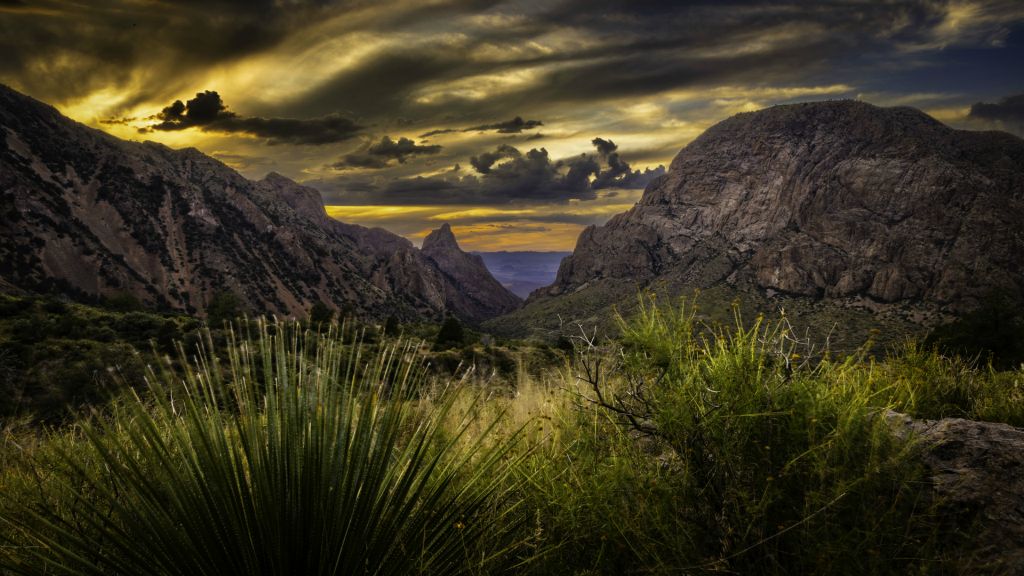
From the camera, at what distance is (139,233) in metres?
109

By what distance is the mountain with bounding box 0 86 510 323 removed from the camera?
9100cm

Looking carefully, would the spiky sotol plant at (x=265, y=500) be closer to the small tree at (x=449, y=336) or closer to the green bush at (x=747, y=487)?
the green bush at (x=747, y=487)

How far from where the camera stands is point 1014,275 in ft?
392

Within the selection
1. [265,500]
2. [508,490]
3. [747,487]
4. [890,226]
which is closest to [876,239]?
[890,226]

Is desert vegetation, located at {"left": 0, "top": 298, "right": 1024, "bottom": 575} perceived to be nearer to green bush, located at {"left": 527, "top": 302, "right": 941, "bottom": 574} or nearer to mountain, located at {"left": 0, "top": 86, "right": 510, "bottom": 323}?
green bush, located at {"left": 527, "top": 302, "right": 941, "bottom": 574}

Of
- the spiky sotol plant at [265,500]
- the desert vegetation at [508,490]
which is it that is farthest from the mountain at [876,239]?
the spiky sotol plant at [265,500]

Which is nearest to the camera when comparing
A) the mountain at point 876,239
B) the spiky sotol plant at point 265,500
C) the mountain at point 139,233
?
the spiky sotol plant at point 265,500

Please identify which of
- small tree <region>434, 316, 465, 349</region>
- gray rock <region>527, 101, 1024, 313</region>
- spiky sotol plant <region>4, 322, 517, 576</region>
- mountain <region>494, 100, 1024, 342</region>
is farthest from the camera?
gray rock <region>527, 101, 1024, 313</region>

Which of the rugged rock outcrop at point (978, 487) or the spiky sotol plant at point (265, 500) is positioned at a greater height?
the spiky sotol plant at point (265, 500)

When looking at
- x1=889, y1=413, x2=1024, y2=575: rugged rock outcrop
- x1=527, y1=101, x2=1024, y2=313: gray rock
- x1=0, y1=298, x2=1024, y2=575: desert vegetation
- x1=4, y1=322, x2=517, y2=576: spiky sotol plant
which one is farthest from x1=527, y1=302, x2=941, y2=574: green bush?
x1=527, y1=101, x2=1024, y2=313: gray rock

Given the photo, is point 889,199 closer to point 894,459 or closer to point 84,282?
point 894,459

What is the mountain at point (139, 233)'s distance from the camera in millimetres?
91000

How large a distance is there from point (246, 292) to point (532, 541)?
117 meters

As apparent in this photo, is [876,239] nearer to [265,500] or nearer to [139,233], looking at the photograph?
[265,500]
